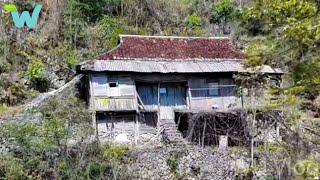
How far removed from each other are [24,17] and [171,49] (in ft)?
27.2

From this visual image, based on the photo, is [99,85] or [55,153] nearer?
[55,153]

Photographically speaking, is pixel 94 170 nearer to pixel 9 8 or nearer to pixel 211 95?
pixel 211 95

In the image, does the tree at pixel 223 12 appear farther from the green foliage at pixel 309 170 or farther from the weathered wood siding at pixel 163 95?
the green foliage at pixel 309 170

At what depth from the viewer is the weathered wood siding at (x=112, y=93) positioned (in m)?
20.2

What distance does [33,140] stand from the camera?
50.4 feet

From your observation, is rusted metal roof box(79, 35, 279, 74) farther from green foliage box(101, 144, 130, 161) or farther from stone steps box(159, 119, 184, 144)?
green foliage box(101, 144, 130, 161)

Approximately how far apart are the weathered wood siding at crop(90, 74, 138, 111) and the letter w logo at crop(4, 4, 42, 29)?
7.02 meters

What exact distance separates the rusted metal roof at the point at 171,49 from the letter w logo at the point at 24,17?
19.7ft

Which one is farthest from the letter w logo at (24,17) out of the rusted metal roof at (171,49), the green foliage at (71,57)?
the rusted metal roof at (171,49)

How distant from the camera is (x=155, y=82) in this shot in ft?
70.2

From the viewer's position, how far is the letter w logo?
24997 mm

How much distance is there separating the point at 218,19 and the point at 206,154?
1408 cm

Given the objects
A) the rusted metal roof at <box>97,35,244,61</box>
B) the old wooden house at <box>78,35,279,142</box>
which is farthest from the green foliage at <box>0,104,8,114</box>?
the rusted metal roof at <box>97,35,244,61</box>

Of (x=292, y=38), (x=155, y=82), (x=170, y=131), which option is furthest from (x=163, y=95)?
(x=292, y=38)
